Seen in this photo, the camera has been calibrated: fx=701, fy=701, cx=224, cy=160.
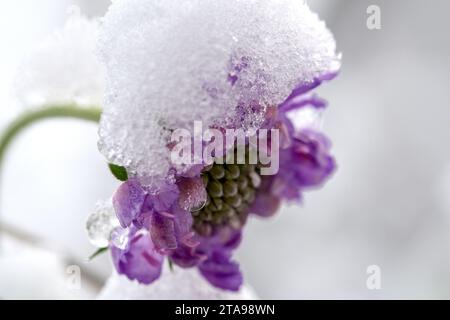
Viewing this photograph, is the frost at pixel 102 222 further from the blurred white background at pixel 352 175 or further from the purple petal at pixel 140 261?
the blurred white background at pixel 352 175

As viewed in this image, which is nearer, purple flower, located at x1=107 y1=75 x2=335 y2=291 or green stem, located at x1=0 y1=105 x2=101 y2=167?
purple flower, located at x1=107 y1=75 x2=335 y2=291

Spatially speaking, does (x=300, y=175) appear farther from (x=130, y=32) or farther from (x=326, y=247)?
(x=326, y=247)

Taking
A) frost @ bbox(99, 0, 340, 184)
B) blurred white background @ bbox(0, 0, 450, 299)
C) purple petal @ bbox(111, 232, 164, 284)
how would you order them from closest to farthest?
frost @ bbox(99, 0, 340, 184) < purple petal @ bbox(111, 232, 164, 284) < blurred white background @ bbox(0, 0, 450, 299)

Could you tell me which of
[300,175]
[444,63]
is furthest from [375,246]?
[300,175]

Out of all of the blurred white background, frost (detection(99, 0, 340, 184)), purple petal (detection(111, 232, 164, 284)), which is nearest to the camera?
frost (detection(99, 0, 340, 184))

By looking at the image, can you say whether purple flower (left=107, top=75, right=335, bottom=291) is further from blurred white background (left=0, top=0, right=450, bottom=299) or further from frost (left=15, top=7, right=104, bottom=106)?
blurred white background (left=0, top=0, right=450, bottom=299)

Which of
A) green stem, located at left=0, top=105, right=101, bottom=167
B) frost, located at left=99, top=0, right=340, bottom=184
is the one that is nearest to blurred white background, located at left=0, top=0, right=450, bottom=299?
green stem, located at left=0, top=105, right=101, bottom=167

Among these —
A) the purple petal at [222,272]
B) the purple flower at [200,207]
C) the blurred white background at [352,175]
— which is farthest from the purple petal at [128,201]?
the blurred white background at [352,175]
